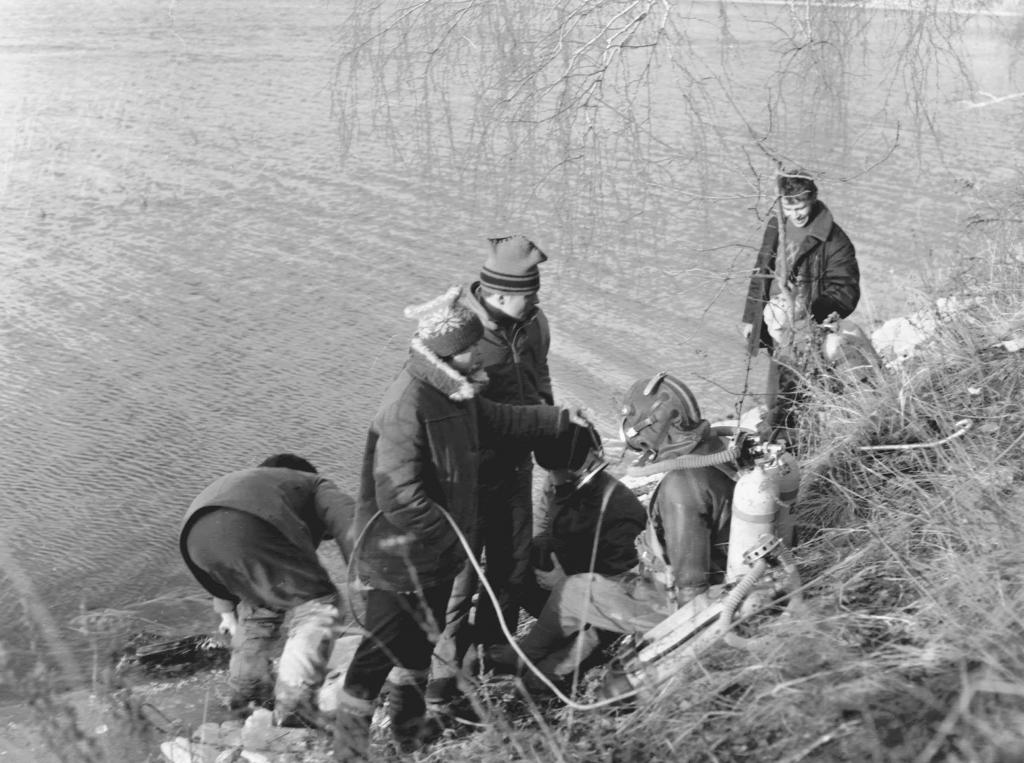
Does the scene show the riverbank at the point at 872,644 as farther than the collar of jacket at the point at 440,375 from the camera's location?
No

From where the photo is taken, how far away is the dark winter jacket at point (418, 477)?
4.21m

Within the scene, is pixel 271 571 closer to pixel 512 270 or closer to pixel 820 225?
pixel 512 270

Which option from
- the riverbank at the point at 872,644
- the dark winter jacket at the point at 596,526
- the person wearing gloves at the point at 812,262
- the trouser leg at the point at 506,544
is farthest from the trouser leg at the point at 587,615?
the person wearing gloves at the point at 812,262

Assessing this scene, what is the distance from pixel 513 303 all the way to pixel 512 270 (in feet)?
0.47

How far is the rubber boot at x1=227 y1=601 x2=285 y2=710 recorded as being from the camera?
475cm

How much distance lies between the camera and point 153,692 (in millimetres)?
5426

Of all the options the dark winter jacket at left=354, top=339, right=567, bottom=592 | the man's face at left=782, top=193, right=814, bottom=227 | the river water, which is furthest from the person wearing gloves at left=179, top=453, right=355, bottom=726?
the man's face at left=782, top=193, right=814, bottom=227

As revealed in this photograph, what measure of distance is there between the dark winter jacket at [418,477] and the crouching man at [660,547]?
1.64 feet

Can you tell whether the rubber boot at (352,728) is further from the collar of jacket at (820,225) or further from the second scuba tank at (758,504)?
the collar of jacket at (820,225)

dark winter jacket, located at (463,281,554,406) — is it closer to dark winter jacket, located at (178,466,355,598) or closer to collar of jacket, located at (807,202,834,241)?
dark winter jacket, located at (178,466,355,598)

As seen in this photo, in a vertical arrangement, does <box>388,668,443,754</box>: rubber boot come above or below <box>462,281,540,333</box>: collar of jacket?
below

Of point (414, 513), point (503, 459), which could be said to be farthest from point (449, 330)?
point (503, 459)

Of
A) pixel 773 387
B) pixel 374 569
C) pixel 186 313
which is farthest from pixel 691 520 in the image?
pixel 186 313

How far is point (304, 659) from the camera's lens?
4.68 meters
